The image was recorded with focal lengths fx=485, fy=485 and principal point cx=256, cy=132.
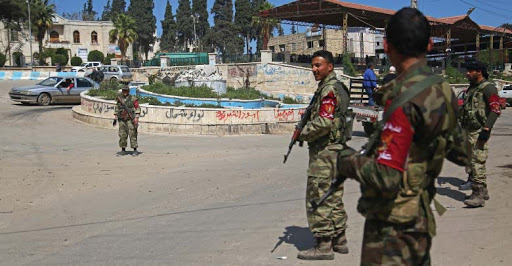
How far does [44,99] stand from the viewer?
23.5 meters

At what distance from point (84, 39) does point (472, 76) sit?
80285mm

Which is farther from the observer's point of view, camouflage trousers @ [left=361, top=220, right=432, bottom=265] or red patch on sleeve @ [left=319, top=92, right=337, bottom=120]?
red patch on sleeve @ [left=319, top=92, right=337, bottom=120]

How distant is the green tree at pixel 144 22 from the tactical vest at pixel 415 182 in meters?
97.1

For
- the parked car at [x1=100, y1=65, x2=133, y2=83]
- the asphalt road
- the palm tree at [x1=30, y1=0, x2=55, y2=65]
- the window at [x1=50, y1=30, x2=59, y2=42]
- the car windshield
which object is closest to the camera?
the asphalt road

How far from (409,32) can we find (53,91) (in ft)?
78.3

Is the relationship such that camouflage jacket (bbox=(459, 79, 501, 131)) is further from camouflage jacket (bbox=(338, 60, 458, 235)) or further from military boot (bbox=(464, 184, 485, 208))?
camouflage jacket (bbox=(338, 60, 458, 235))

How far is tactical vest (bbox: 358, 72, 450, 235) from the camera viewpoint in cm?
250

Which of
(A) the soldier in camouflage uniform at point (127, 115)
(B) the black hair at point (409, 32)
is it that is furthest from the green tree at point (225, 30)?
(B) the black hair at point (409, 32)

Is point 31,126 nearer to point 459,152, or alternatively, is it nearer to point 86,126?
point 86,126

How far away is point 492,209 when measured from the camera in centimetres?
645

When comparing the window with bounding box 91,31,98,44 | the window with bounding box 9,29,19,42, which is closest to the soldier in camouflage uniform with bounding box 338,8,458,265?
the window with bounding box 9,29,19,42

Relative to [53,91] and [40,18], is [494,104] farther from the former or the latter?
[40,18]

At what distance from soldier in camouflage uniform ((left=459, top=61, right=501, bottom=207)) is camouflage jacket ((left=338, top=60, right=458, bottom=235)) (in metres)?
4.37

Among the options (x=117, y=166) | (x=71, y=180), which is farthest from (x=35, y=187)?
(x=117, y=166)
